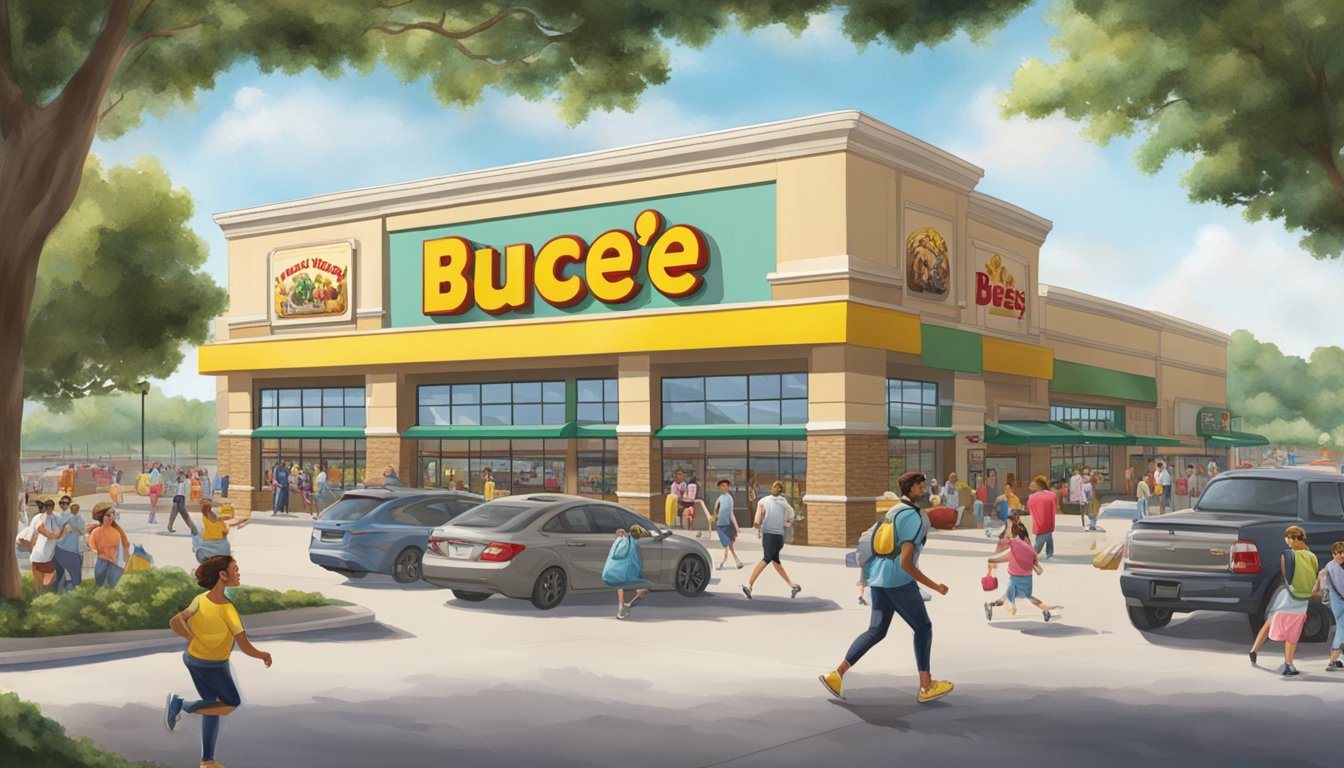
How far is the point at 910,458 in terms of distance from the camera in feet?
124

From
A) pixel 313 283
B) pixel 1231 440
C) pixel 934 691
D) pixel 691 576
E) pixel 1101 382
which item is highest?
pixel 313 283

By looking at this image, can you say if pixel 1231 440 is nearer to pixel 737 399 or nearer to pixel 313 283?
pixel 737 399

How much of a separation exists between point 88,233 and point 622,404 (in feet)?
64.8

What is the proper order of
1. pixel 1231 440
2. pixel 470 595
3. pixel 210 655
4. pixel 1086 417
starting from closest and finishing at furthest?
pixel 210 655 → pixel 470 595 → pixel 1086 417 → pixel 1231 440

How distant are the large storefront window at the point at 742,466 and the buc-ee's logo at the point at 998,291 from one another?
955cm

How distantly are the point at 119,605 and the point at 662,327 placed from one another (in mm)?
21510

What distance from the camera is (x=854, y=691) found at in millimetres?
11836

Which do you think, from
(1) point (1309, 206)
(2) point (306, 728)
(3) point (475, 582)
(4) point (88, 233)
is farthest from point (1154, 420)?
(2) point (306, 728)

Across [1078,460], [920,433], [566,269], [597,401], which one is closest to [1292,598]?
[920,433]

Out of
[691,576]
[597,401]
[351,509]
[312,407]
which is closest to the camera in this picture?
[691,576]

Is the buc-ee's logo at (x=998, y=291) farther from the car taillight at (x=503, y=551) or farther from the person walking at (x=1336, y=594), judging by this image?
the person walking at (x=1336, y=594)

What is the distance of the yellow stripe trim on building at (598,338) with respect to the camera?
107 ft

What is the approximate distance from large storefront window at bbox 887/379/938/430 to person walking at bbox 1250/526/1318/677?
23.1 meters

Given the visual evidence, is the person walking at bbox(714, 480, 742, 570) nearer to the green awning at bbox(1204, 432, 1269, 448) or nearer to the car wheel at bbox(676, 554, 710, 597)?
the car wheel at bbox(676, 554, 710, 597)
